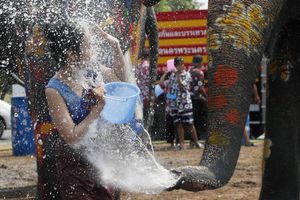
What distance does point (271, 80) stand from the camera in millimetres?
5539

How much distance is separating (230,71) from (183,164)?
592cm

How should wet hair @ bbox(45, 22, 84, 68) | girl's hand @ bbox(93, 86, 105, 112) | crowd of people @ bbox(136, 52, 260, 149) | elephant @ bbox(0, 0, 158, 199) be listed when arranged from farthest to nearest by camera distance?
crowd of people @ bbox(136, 52, 260, 149), elephant @ bbox(0, 0, 158, 199), wet hair @ bbox(45, 22, 84, 68), girl's hand @ bbox(93, 86, 105, 112)

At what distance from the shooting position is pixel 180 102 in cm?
1258

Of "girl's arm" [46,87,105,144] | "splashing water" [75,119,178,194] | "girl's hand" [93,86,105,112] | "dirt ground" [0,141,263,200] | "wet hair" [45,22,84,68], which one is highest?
"wet hair" [45,22,84,68]

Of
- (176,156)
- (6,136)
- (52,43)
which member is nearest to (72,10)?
(52,43)

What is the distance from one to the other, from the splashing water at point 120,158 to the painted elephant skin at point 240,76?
192 mm

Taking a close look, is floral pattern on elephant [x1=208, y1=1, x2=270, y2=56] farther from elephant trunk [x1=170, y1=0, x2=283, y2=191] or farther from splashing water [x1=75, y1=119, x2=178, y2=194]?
splashing water [x1=75, y1=119, x2=178, y2=194]

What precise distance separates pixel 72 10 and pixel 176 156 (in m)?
6.21

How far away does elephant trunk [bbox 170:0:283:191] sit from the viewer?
3.75m

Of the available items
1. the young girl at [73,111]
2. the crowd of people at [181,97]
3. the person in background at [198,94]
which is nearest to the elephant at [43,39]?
the young girl at [73,111]

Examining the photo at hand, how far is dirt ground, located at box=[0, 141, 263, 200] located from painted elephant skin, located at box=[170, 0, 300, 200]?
1.85 metres

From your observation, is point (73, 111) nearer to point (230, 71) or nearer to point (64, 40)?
point (64, 40)

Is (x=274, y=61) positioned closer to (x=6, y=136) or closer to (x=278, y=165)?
(x=278, y=165)

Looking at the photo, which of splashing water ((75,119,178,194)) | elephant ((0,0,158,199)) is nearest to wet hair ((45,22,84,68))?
splashing water ((75,119,178,194))
